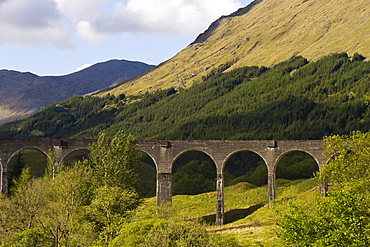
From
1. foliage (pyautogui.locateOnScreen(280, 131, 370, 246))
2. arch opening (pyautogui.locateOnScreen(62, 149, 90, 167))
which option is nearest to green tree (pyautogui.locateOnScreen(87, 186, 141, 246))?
arch opening (pyautogui.locateOnScreen(62, 149, 90, 167))

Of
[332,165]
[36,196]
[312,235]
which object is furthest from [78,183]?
[312,235]

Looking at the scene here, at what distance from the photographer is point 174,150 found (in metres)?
80.8

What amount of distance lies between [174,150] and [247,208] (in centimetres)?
2488

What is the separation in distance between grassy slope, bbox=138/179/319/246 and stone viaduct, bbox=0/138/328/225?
4929 mm

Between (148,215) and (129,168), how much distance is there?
62.2 feet

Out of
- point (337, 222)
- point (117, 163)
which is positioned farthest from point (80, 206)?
point (337, 222)

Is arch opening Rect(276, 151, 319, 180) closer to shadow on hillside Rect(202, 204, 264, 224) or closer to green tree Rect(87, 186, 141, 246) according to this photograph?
shadow on hillside Rect(202, 204, 264, 224)

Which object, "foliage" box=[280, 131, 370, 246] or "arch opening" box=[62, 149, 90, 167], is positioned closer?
"foliage" box=[280, 131, 370, 246]

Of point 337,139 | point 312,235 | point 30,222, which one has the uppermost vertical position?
point 337,139

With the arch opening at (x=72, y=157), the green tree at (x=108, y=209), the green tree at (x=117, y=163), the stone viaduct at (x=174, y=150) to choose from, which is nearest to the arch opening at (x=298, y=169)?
the stone viaduct at (x=174, y=150)

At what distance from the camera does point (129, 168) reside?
6719 cm

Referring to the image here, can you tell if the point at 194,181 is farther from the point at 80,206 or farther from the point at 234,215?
the point at 80,206

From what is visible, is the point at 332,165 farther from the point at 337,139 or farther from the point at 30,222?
the point at 30,222

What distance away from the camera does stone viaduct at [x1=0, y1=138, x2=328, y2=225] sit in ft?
254
